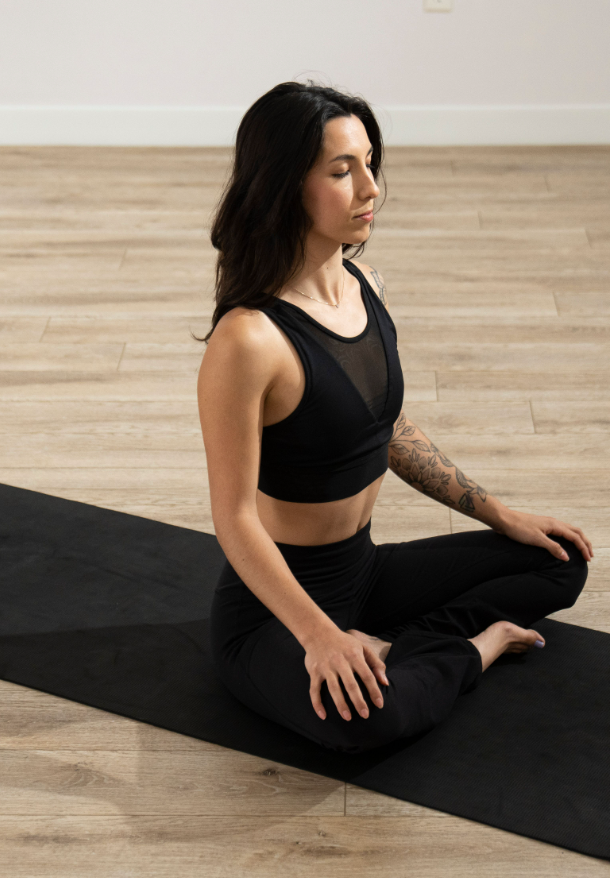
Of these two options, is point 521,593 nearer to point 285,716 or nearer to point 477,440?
point 285,716

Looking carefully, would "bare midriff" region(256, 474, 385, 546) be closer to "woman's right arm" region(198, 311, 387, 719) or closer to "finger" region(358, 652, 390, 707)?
"woman's right arm" region(198, 311, 387, 719)

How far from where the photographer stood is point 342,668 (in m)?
1.24

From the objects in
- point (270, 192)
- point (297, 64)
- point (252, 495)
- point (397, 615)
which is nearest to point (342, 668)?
point (252, 495)

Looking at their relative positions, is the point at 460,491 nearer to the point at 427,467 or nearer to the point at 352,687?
the point at 427,467

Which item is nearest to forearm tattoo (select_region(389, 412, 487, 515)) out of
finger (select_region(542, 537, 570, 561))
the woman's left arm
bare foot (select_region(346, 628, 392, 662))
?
the woman's left arm

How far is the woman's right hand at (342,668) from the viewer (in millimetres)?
1233

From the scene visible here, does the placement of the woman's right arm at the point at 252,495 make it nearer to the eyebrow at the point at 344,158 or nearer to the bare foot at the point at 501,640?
the eyebrow at the point at 344,158

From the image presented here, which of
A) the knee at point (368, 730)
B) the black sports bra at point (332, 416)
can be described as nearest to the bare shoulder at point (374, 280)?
the black sports bra at point (332, 416)

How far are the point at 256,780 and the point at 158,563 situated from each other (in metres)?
0.57

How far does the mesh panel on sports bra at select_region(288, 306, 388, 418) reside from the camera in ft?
4.50

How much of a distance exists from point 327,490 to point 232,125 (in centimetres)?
333

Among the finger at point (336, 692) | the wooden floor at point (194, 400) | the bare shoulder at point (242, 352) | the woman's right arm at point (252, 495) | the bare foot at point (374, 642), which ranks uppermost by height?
the bare shoulder at point (242, 352)

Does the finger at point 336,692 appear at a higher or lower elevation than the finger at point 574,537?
higher

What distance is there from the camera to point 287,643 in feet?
4.61
